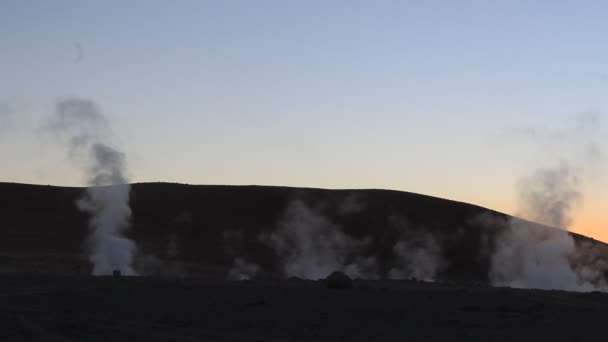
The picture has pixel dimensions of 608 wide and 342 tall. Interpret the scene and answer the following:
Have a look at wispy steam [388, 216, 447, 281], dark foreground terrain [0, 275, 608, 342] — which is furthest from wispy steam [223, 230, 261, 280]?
dark foreground terrain [0, 275, 608, 342]

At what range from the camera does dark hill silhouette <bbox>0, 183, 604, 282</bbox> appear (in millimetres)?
48594

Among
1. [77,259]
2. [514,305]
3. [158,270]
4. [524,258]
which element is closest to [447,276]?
[524,258]

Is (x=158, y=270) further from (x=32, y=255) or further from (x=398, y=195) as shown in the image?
(x=398, y=195)

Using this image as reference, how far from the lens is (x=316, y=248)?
5591 centimetres

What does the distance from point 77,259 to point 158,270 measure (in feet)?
11.7

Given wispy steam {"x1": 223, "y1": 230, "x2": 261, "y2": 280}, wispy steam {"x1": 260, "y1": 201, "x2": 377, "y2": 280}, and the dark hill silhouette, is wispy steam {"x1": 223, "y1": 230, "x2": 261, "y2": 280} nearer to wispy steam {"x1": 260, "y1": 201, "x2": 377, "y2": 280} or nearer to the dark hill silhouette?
the dark hill silhouette

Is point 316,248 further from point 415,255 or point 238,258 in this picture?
point 415,255

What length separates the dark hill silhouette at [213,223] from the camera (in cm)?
4859

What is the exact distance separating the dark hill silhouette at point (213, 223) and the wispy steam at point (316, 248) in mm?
736

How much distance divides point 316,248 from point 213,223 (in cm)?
814

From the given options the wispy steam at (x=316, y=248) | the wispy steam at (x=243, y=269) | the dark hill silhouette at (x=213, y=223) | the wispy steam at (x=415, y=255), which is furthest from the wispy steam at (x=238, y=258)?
the wispy steam at (x=415, y=255)

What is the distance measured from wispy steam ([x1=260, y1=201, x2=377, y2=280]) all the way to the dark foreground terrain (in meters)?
24.4

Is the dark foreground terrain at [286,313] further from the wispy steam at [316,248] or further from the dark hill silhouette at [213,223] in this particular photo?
the wispy steam at [316,248]

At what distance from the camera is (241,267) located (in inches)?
1975
